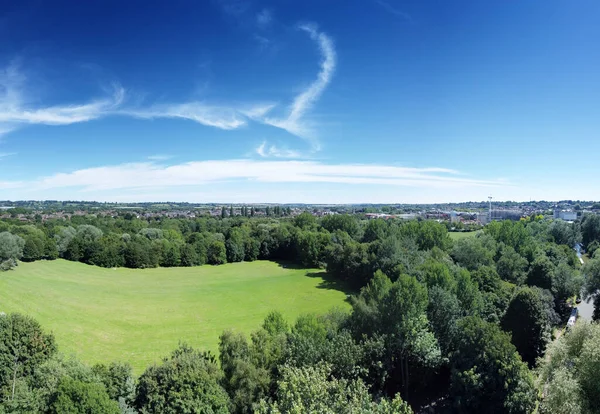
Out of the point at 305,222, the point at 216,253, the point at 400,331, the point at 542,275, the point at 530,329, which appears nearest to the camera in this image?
the point at 400,331

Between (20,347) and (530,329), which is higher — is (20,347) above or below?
above

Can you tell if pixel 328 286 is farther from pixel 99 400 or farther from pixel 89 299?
pixel 99 400

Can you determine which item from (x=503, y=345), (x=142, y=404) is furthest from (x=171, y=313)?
(x=503, y=345)

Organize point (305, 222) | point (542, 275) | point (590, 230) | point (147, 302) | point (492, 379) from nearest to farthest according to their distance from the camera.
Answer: point (492, 379) → point (542, 275) → point (147, 302) → point (590, 230) → point (305, 222)

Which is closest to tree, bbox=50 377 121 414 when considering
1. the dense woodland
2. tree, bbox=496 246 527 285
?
the dense woodland

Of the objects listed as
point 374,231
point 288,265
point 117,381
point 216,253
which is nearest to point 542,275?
point 374,231

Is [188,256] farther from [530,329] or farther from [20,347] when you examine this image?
[530,329]

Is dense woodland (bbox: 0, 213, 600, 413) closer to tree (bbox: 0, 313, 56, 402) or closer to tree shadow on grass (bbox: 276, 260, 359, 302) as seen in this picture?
tree (bbox: 0, 313, 56, 402)
